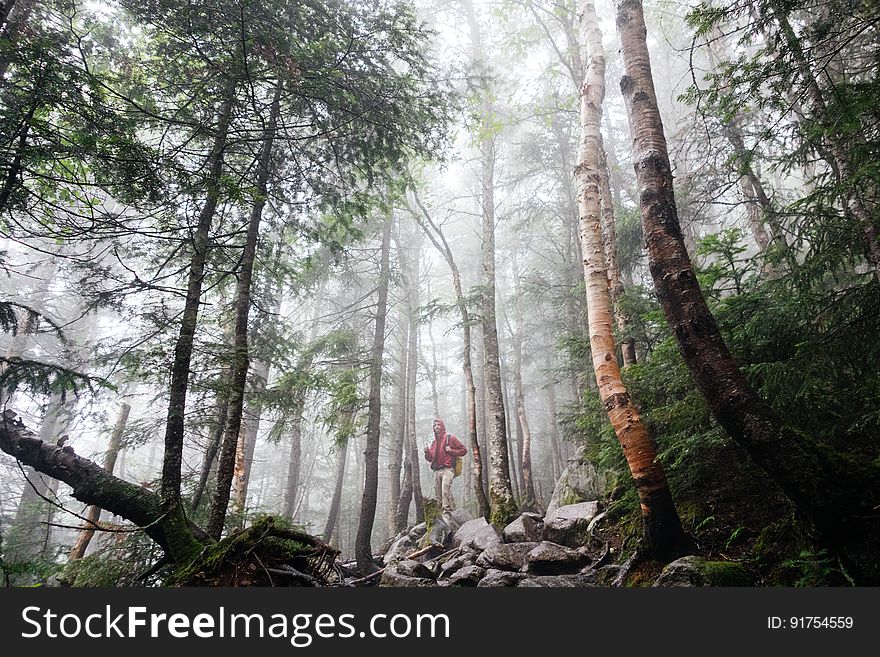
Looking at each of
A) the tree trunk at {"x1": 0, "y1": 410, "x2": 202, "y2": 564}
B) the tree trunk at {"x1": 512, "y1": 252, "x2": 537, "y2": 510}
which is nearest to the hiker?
the tree trunk at {"x1": 512, "y1": 252, "x2": 537, "y2": 510}

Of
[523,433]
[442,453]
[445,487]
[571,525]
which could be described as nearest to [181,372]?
[571,525]

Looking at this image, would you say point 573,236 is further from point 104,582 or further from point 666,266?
point 104,582

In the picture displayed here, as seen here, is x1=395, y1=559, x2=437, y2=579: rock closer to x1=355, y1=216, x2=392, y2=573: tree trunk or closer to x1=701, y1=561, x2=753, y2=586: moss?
x1=355, y1=216, x2=392, y2=573: tree trunk

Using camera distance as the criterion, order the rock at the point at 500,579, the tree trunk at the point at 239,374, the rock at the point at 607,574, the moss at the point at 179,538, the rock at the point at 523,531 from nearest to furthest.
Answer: the rock at the point at 607,574
the moss at the point at 179,538
the tree trunk at the point at 239,374
the rock at the point at 500,579
the rock at the point at 523,531

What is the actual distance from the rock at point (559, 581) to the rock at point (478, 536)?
248cm

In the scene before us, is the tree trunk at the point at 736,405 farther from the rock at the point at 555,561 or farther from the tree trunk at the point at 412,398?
the tree trunk at the point at 412,398

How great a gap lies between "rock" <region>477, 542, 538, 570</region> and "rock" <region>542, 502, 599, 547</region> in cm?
58

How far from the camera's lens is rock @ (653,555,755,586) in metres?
3.15

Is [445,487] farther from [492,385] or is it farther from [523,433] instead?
[523,433]

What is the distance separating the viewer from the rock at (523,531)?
7.85 m

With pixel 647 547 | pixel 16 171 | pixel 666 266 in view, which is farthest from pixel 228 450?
pixel 666 266

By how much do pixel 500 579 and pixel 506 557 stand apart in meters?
1.05

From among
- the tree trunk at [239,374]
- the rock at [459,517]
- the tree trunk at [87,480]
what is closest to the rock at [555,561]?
the tree trunk at [239,374]

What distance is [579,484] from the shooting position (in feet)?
31.2
